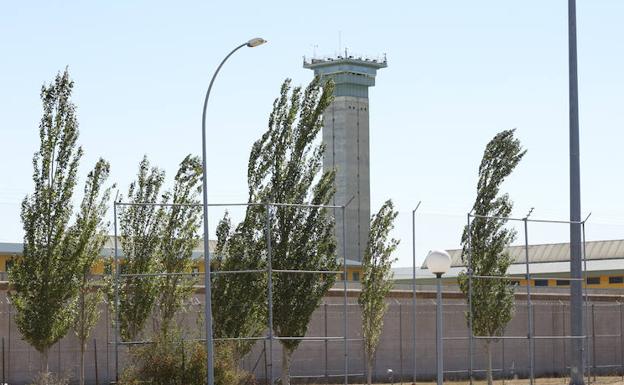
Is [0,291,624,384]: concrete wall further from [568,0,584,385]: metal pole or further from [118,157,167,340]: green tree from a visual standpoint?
[568,0,584,385]: metal pole

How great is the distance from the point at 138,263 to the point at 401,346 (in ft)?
45.0

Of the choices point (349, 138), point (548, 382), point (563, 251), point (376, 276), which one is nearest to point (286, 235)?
point (376, 276)

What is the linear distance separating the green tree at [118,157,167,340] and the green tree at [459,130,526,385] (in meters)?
9.35

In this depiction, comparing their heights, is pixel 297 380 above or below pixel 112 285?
below

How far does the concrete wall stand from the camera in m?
33.7

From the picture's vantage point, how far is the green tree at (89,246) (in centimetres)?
2778

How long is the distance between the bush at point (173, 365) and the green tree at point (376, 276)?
42.1ft

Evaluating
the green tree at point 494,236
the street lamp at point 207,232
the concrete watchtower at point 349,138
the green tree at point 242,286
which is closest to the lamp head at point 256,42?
the street lamp at point 207,232

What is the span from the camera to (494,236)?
34812 millimetres

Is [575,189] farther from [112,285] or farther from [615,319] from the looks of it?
[615,319]

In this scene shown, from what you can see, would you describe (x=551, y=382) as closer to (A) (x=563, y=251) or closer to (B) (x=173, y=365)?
(B) (x=173, y=365)

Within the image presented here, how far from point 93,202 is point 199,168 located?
9.66 ft

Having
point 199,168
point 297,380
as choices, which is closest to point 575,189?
point 199,168

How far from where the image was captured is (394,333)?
4150cm
